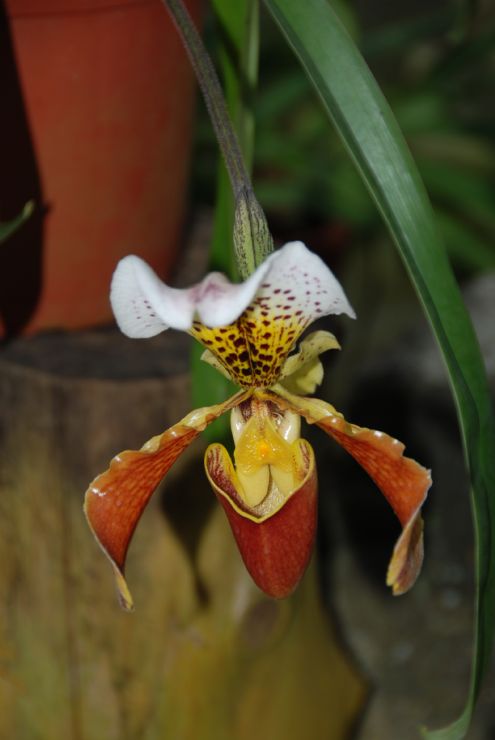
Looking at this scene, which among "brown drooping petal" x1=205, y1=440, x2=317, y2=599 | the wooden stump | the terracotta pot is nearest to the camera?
"brown drooping petal" x1=205, y1=440, x2=317, y2=599

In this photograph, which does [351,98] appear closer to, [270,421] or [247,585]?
[270,421]

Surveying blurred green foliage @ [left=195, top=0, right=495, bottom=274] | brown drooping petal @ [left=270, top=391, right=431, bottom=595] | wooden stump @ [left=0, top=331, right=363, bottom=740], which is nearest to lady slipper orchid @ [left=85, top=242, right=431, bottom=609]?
brown drooping petal @ [left=270, top=391, right=431, bottom=595]

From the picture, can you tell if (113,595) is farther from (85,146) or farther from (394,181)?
(394,181)

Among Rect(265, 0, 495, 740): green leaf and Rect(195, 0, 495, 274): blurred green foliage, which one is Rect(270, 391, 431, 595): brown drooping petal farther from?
Rect(195, 0, 495, 274): blurred green foliage

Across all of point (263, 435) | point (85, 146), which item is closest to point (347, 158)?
point (85, 146)

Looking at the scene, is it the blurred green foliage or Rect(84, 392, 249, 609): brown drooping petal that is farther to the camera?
the blurred green foliage

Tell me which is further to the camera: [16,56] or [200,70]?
[16,56]

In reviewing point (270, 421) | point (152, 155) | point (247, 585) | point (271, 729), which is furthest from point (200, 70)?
point (271, 729)
